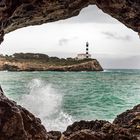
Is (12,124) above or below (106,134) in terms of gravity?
above

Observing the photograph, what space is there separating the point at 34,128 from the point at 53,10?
4.22 m

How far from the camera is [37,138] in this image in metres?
11.1

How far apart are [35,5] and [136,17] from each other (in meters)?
3.37

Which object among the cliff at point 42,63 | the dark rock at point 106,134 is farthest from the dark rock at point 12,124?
the cliff at point 42,63

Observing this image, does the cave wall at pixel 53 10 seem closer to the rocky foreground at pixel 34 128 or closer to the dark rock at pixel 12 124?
the rocky foreground at pixel 34 128

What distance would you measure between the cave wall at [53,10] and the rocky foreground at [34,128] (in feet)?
8.26

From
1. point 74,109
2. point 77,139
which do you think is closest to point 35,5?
point 77,139

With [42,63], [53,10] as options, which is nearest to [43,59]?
[42,63]

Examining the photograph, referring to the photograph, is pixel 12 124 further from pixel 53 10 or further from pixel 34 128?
pixel 53 10

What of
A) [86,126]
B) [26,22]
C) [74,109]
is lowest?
[74,109]

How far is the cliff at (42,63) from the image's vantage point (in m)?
175

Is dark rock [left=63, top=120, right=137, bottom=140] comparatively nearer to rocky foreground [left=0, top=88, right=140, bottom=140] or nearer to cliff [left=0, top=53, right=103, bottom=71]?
rocky foreground [left=0, top=88, right=140, bottom=140]

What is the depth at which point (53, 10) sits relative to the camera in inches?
516

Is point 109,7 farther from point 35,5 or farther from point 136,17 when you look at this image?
point 35,5
